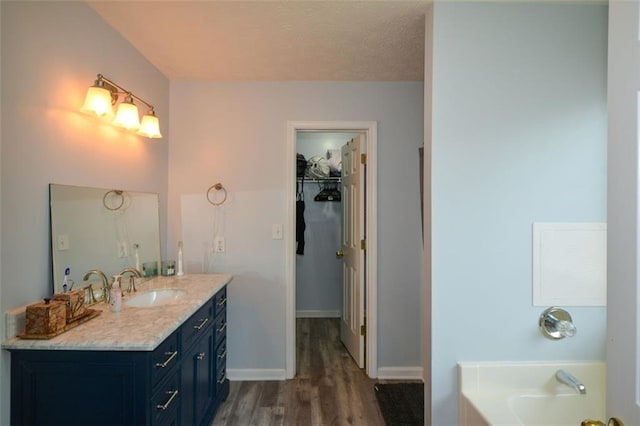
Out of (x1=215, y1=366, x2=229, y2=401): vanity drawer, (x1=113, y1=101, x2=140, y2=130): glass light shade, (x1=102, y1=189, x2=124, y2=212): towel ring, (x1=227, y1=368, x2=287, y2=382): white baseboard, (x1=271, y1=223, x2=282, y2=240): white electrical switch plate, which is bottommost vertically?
(x1=227, y1=368, x2=287, y2=382): white baseboard

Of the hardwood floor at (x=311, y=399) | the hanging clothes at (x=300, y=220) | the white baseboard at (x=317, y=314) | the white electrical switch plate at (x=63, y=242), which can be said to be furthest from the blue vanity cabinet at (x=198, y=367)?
the white baseboard at (x=317, y=314)

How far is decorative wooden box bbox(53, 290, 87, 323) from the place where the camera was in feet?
4.35

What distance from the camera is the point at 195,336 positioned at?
1.74m

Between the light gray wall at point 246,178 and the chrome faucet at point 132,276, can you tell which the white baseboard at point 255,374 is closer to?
the light gray wall at point 246,178

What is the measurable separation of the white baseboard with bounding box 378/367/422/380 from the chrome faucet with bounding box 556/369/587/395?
127 centimetres

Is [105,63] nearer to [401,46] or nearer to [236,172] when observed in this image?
[236,172]

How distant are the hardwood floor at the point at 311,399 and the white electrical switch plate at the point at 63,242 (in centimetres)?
144

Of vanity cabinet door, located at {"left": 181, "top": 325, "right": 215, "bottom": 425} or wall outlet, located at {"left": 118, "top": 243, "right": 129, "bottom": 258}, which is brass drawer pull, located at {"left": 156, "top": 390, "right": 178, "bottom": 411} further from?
wall outlet, located at {"left": 118, "top": 243, "right": 129, "bottom": 258}

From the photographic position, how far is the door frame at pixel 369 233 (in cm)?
258

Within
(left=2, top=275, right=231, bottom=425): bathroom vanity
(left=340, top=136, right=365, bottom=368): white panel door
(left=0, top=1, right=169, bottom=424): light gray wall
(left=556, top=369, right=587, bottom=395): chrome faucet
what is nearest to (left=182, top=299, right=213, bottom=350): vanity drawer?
(left=2, top=275, right=231, bottom=425): bathroom vanity

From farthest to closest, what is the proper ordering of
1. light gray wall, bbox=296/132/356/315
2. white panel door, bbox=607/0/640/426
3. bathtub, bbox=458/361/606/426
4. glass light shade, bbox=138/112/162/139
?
light gray wall, bbox=296/132/356/315, glass light shade, bbox=138/112/162/139, bathtub, bbox=458/361/606/426, white panel door, bbox=607/0/640/426

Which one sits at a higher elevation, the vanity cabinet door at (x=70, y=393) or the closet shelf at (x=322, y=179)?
the closet shelf at (x=322, y=179)

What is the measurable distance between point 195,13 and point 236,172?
3.79 ft

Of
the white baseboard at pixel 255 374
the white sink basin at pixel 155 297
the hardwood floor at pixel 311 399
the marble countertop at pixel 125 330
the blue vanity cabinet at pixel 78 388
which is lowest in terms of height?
the hardwood floor at pixel 311 399
